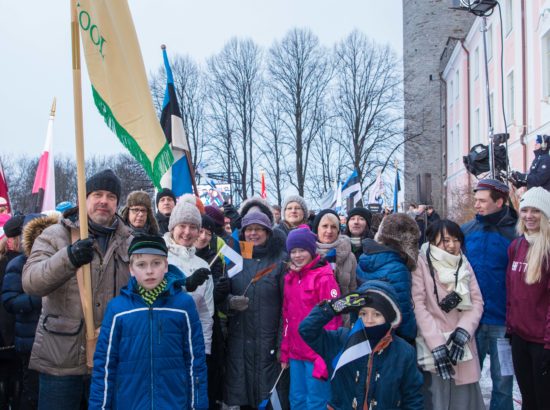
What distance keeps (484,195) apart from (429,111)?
35430mm

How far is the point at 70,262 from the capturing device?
10.1 ft

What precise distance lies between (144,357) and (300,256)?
1.66m

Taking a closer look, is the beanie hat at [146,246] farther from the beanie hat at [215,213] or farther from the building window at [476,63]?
the building window at [476,63]

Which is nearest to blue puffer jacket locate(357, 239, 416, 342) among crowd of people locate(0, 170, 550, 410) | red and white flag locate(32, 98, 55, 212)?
crowd of people locate(0, 170, 550, 410)

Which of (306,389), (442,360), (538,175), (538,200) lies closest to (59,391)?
(306,389)

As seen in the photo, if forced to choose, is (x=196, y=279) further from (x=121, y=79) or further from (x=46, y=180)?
(x=46, y=180)

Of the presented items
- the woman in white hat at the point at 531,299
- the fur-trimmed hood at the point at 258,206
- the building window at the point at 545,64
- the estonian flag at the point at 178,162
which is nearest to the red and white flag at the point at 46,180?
the estonian flag at the point at 178,162

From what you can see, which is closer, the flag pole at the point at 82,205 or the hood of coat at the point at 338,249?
the flag pole at the point at 82,205

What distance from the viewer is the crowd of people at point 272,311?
3252 millimetres

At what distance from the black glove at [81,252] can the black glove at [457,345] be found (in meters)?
2.72

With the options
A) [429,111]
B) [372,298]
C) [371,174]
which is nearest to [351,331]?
[372,298]

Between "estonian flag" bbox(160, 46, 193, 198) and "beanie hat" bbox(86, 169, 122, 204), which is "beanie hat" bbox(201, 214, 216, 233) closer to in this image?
"estonian flag" bbox(160, 46, 193, 198)

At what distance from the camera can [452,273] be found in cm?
442

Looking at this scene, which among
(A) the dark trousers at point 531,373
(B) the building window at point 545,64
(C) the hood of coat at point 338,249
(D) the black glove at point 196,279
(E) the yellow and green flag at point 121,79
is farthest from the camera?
(B) the building window at point 545,64
